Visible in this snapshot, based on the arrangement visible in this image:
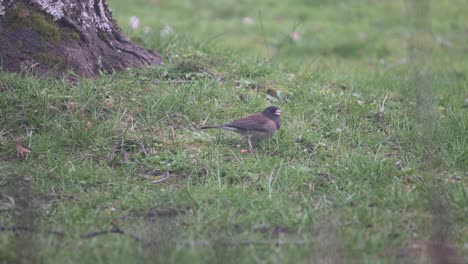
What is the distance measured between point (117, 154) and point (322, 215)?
1644 millimetres

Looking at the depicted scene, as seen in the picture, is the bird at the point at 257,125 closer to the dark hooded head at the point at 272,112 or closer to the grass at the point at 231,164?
the dark hooded head at the point at 272,112

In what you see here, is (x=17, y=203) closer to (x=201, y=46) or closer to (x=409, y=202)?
(x=409, y=202)

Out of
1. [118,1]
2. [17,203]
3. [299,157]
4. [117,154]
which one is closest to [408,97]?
[299,157]

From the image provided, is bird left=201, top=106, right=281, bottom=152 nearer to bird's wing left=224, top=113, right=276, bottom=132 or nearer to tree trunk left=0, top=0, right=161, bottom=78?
bird's wing left=224, top=113, right=276, bottom=132

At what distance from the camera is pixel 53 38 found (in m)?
5.51

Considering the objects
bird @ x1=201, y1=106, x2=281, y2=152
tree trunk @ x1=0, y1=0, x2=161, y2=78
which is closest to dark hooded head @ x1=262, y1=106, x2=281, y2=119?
bird @ x1=201, y1=106, x2=281, y2=152

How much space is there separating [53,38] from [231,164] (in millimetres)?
2033

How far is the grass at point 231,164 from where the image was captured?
341 cm

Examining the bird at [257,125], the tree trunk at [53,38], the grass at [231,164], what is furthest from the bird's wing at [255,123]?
the tree trunk at [53,38]

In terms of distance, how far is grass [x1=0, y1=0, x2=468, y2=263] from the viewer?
3412mm

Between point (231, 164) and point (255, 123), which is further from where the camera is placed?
point (255, 123)

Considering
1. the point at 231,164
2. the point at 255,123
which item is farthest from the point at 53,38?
the point at 231,164

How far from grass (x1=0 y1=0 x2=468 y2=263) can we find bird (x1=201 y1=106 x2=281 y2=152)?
12cm

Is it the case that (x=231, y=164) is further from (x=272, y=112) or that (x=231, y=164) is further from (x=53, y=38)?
(x=53, y=38)
